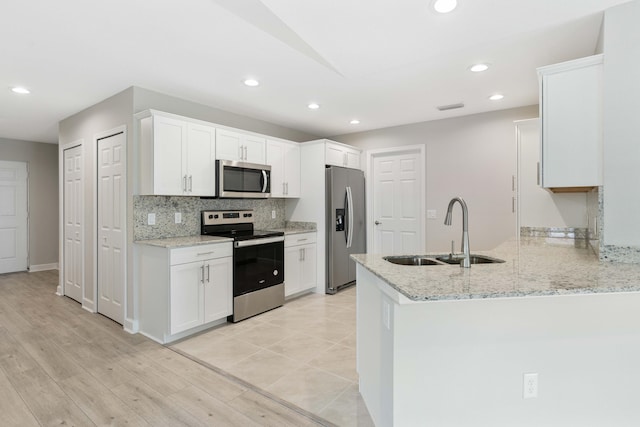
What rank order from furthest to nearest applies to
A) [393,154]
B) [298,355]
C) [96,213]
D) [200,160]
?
[393,154]
[96,213]
[200,160]
[298,355]

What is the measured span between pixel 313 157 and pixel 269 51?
2.24 metres

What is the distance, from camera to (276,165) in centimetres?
444

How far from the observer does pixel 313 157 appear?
4.75 m

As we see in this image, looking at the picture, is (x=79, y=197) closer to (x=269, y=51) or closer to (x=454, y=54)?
(x=269, y=51)

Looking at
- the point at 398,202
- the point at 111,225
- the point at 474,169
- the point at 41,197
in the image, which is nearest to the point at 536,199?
the point at 474,169

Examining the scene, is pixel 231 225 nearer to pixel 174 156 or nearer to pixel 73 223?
pixel 174 156

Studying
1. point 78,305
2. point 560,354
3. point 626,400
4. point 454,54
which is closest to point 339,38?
point 454,54

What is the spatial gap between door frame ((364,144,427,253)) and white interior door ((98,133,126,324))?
336 cm

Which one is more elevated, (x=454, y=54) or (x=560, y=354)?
(x=454, y=54)

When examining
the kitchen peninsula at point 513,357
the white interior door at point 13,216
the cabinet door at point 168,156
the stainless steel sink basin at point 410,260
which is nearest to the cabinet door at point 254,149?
the cabinet door at point 168,156

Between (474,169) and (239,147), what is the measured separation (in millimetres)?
3004

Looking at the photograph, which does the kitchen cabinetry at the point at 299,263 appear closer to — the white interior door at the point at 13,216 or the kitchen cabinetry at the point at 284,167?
the kitchen cabinetry at the point at 284,167

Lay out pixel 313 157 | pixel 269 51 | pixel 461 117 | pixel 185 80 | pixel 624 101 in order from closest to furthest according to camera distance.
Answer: pixel 624 101 < pixel 269 51 < pixel 185 80 < pixel 461 117 < pixel 313 157

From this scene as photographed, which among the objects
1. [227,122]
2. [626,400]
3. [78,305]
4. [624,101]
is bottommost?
[78,305]
